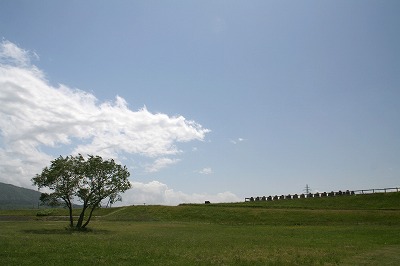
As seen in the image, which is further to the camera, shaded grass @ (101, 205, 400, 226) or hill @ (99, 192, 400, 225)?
hill @ (99, 192, 400, 225)

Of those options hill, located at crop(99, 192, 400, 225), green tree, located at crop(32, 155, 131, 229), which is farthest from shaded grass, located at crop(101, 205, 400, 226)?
green tree, located at crop(32, 155, 131, 229)

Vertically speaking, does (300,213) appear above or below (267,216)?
above

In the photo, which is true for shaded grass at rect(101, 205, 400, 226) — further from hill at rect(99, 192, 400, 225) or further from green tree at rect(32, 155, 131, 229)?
green tree at rect(32, 155, 131, 229)

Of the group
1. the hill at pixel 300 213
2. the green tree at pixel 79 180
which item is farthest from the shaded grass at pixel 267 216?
the green tree at pixel 79 180

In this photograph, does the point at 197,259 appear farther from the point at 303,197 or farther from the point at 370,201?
the point at 303,197

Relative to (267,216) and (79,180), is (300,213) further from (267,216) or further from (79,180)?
(79,180)

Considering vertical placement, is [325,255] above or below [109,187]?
below

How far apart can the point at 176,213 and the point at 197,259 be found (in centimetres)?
6826

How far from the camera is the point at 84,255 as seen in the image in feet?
84.7

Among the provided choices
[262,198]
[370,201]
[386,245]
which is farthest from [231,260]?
[262,198]

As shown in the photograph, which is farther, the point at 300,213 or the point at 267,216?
the point at 300,213

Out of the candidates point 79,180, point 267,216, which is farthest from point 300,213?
point 79,180

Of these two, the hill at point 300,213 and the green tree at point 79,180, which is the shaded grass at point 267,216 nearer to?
the hill at point 300,213

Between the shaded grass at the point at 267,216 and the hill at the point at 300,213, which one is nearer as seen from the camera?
the shaded grass at the point at 267,216
